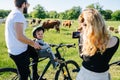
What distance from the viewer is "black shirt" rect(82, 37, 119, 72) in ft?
13.9

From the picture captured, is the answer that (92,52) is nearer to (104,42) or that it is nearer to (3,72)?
(104,42)

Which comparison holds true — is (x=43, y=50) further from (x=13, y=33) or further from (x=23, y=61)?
(x=13, y=33)

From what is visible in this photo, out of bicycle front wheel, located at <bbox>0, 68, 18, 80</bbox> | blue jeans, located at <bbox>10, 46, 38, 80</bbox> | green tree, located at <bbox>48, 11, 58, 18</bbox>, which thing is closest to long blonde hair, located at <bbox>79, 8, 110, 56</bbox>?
blue jeans, located at <bbox>10, 46, 38, 80</bbox>

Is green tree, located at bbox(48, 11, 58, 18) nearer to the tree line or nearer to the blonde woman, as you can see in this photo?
the tree line

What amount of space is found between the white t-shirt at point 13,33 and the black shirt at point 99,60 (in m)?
1.68

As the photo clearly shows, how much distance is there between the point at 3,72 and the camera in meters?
6.05

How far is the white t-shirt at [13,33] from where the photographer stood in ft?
18.2

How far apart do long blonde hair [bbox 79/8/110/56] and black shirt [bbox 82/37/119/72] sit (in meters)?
0.09

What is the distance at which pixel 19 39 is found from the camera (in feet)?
18.4

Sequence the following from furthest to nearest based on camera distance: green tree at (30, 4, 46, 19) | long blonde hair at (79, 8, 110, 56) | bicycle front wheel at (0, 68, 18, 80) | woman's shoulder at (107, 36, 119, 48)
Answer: green tree at (30, 4, 46, 19) < bicycle front wheel at (0, 68, 18, 80) < woman's shoulder at (107, 36, 119, 48) < long blonde hair at (79, 8, 110, 56)

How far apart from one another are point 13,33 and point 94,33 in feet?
6.56

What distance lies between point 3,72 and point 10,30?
876 millimetres

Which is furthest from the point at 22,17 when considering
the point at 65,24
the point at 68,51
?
the point at 65,24

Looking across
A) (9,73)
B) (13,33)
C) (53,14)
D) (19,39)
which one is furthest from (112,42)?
(53,14)
